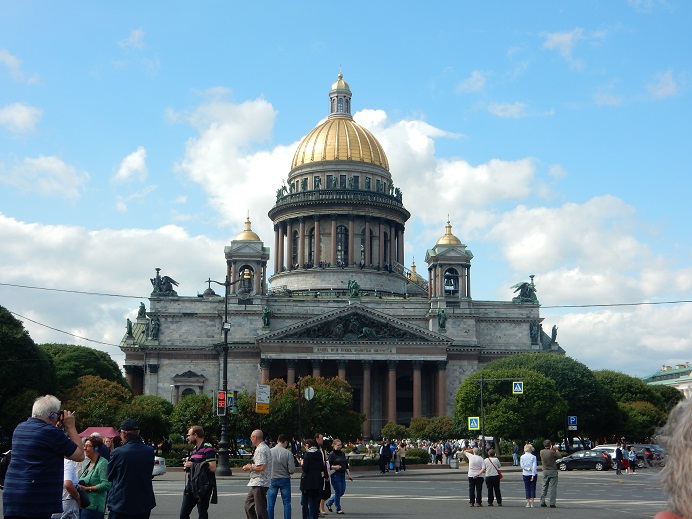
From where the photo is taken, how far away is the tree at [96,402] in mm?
68000

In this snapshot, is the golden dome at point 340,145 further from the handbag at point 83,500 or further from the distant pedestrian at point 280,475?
the handbag at point 83,500

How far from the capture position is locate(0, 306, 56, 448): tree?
6738 centimetres

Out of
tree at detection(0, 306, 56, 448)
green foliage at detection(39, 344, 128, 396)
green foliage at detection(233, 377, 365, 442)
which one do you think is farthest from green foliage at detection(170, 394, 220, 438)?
green foliage at detection(39, 344, 128, 396)

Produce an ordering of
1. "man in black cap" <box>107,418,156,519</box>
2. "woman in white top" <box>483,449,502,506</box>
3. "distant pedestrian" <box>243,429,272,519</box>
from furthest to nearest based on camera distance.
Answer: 1. "woman in white top" <box>483,449,502,506</box>
2. "distant pedestrian" <box>243,429,272,519</box>
3. "man in black cap" <box>107,418,156,519</box>

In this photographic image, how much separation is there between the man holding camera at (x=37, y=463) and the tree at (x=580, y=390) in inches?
3149

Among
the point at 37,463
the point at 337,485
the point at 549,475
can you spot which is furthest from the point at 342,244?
the point at 37,463

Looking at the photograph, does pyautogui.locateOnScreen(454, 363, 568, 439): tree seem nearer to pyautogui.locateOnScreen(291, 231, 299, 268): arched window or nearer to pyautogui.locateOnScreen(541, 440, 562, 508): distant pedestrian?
pyautogui.locateOnScreen(291, 231, 299, 268): arched window

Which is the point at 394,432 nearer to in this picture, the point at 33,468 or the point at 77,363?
the point at 77,363

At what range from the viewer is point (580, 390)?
9006 cm

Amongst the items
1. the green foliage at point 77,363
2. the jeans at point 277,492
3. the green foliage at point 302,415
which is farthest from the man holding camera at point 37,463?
the green foliage at point 77,363

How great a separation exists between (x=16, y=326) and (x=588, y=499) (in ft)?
171

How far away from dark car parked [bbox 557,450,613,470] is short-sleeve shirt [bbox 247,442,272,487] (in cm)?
4827

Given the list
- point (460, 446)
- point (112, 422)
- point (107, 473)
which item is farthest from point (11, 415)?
point (107, 473)

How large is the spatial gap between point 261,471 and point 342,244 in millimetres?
99563
